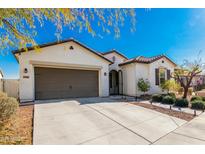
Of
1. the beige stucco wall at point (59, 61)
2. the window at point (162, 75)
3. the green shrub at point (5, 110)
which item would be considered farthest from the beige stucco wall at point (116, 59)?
the green shrub at point (5, 110)

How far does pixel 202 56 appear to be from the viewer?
1059 cm

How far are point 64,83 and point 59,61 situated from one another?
1.87 m

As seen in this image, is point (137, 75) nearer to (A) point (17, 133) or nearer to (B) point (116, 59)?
(B) point (116, 59)

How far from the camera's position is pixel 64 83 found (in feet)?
36.5

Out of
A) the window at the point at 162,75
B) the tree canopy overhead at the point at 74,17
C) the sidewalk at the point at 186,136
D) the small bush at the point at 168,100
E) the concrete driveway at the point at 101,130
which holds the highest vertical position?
the tree canopy overhead at the point at 74,17

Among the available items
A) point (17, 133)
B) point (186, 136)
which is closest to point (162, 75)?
point (186, 136)

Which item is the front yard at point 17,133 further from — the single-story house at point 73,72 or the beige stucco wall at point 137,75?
the beige stucco wall at point 137,75

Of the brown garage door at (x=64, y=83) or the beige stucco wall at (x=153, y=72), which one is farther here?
the beige stucco wall at (x=153, y=72)

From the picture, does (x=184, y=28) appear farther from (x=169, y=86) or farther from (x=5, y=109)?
(x=5, y=109)

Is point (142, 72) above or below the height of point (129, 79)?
above

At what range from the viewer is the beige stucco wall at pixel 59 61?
9.59m
